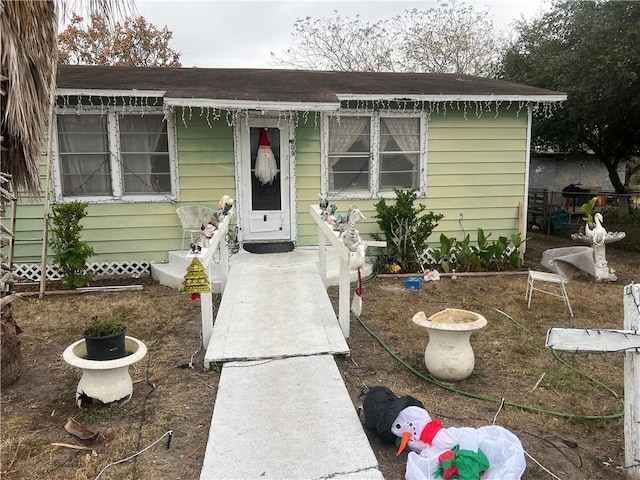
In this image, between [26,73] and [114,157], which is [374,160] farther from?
[26,73]

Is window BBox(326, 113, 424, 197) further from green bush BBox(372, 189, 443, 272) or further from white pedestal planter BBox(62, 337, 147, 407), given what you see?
white pedestal planter BBox(62, 337, 147, 407)

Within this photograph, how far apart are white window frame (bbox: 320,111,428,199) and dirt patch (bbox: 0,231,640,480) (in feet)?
6.99

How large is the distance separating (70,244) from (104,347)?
12.3 ft

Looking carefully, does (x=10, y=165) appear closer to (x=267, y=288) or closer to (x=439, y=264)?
(x=267, y=288)

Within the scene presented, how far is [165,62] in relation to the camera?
75.6ft

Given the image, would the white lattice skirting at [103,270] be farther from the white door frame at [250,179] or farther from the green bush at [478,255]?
the green bush at [478,255]

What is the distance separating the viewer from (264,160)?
7.53 meters

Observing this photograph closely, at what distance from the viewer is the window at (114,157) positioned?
7191 millimetres

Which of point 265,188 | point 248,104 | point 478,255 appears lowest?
point 478,255

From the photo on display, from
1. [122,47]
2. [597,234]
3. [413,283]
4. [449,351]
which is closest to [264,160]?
[413,283]

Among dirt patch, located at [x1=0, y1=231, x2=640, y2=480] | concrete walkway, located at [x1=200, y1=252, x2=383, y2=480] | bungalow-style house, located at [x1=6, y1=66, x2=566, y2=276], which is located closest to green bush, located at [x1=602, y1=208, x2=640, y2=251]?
bungalow-style house, located at [x1=6, y1=66, x2=566, y2=276]

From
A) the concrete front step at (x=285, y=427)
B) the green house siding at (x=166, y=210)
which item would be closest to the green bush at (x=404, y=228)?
the green house siding at (x=166, y=210)

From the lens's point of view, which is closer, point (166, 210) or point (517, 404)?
point (517, 404)

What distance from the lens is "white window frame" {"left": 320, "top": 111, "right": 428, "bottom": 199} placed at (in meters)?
7.74
